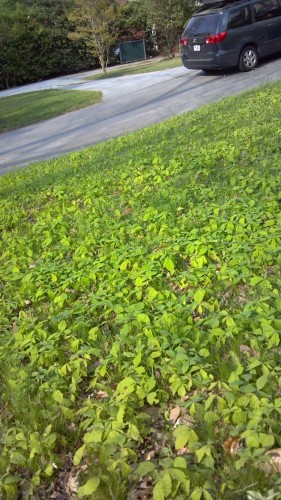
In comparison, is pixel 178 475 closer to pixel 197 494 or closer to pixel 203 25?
pixel 197 494

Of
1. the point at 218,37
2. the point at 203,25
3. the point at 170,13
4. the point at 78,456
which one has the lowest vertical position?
the point at 78,456

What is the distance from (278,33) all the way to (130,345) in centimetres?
1541

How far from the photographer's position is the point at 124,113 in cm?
1356

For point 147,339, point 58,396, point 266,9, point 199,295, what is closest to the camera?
point 58,396

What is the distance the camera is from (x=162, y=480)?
6.99 feet

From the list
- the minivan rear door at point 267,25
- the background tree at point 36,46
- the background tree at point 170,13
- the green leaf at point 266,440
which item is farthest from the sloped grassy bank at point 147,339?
the background tree at point 36,46

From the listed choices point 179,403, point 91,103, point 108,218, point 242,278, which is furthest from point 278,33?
point 179,403

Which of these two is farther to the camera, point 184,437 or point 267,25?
point 267,25

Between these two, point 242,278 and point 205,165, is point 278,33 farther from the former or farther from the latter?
point 242,278

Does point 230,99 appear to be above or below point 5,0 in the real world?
below

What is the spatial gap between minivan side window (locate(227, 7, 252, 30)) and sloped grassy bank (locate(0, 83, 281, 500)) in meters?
10.5

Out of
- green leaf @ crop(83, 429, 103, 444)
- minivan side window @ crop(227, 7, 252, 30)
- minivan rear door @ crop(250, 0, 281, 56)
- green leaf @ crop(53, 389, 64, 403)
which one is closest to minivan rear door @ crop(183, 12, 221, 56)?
minivan side window @ crop(227, 7, 252, 30)

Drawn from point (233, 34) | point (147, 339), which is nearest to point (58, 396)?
point (147, 339)

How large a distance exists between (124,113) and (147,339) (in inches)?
439
